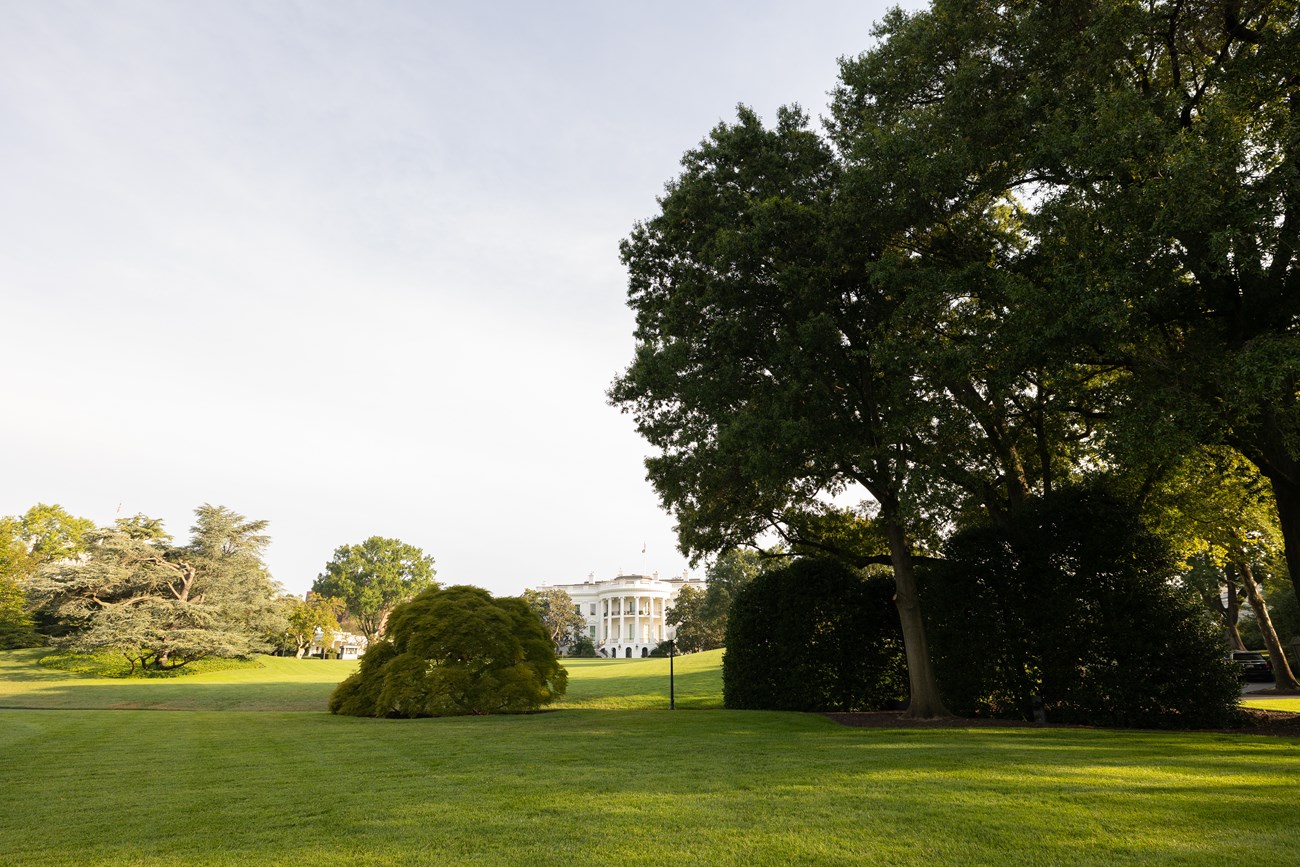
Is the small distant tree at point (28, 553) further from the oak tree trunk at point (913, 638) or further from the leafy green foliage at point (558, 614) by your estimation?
the oak tree trunk at point (913, 638)

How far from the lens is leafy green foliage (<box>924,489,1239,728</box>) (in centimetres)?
1284


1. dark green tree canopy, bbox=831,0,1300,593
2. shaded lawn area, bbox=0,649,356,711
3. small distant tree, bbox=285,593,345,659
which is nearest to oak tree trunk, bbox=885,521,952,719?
dark green tree canopy, bbox=831,0,1300,593

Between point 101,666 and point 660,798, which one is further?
point 101,666

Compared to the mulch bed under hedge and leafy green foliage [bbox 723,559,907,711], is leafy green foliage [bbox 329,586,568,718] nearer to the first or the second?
leafy green foliage [bbox 723,559,907,711]

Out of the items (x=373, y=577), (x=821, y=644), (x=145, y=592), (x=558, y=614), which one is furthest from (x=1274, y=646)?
(x=373, y=577)

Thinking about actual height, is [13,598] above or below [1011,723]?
above

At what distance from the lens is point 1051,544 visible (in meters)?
14.2

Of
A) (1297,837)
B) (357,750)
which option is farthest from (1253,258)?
(357,750)

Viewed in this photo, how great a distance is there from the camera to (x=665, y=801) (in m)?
5.76

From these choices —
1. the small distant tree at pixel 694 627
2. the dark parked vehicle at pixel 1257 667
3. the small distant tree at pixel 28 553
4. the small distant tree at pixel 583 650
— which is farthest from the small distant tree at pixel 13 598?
the dark parked vehicle at pixel 1257 667

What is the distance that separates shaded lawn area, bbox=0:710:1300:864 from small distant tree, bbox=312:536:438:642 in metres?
74.1

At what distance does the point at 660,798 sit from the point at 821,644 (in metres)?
12.5

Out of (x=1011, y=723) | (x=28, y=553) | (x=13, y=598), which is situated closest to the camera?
(x=1011, y=723)

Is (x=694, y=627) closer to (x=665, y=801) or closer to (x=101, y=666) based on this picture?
(x=101, y=666)
